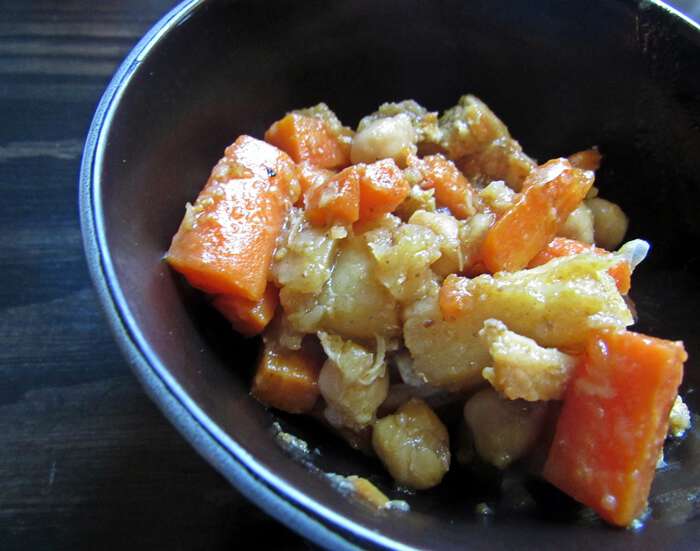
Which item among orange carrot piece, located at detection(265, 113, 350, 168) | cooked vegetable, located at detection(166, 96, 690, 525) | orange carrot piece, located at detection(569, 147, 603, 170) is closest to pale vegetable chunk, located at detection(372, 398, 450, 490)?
cooked vegetable, located at detection(166, 96, 690, 525)

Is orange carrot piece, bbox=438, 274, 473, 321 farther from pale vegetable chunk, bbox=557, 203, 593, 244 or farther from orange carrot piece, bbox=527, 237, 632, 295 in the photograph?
pale vegetable chunk, bbox=557, 203, 593, 244

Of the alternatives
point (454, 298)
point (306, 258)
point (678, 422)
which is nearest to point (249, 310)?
point (306, 258)

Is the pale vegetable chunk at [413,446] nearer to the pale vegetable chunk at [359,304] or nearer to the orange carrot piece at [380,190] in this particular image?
the pale vegetable chunk at [359,304]

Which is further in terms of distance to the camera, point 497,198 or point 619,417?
point 497,198

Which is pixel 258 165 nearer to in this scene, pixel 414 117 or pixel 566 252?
pixel 414 117

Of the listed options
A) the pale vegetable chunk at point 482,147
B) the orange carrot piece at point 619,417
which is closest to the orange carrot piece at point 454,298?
the orange carrot piece at point 619,417

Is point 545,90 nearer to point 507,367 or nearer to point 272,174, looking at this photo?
point 272,174
